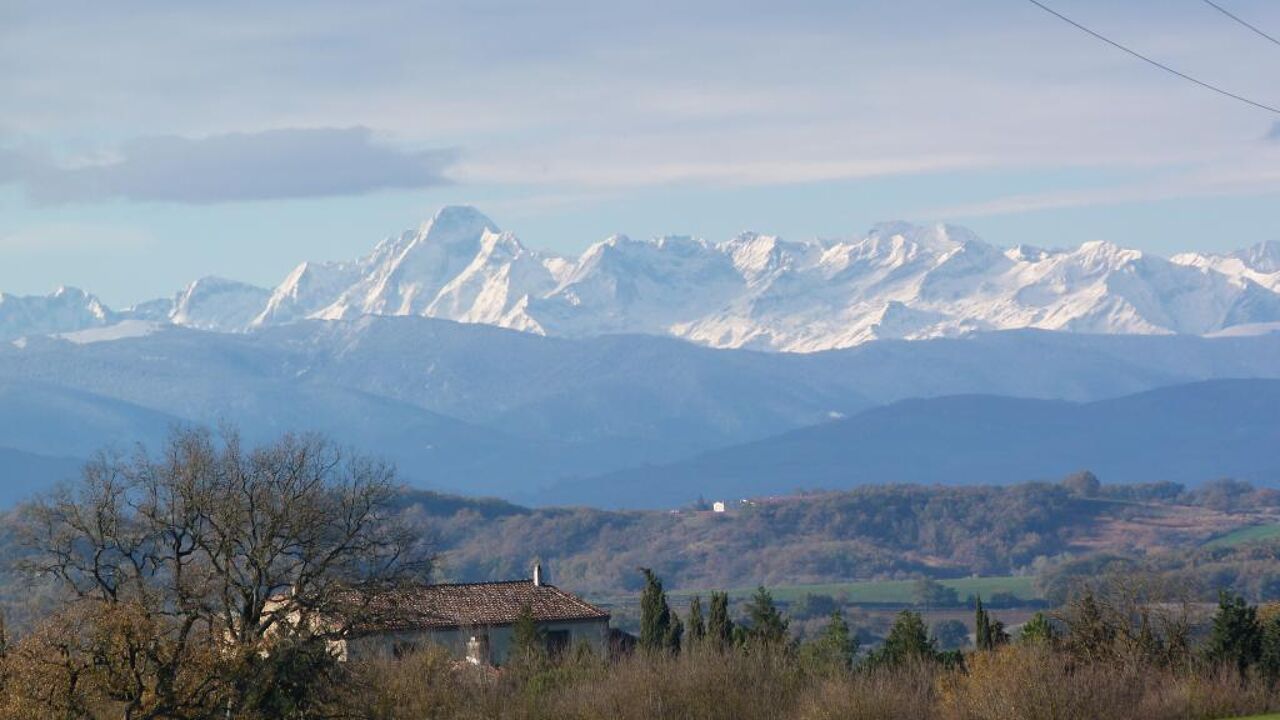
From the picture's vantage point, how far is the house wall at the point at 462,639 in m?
62.8

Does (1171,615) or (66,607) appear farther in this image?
(1171,615)

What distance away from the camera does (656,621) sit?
86375mm

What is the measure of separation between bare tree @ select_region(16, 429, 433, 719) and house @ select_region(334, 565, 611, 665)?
11123mm

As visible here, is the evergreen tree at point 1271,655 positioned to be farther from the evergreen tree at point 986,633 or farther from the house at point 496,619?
the house at point 496,619

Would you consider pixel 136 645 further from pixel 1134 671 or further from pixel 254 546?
pixel 1134 671

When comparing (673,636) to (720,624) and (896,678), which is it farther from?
(896,678)

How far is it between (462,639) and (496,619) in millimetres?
7613

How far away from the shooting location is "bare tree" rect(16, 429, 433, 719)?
172 feet

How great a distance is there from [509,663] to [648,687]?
329 inches

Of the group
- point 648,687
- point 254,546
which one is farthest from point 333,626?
point 648,687

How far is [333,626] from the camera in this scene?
5781cm

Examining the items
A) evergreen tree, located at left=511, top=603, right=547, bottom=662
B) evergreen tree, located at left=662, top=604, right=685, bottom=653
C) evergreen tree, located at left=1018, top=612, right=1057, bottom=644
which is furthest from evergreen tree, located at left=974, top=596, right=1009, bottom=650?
evergreen tree, located at left=511, top=603, right=547, bottom=662

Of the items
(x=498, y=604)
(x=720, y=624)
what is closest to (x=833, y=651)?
(x=720, y=624)

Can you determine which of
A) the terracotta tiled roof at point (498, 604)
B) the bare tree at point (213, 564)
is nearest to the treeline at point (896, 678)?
the bare tree at point (213, 564)
